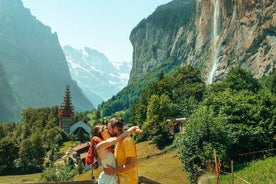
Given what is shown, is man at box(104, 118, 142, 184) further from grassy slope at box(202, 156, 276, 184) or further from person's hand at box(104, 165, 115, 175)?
grassy slope at box(202, 156, 276, 184)

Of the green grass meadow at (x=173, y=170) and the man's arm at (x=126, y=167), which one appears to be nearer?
the man's arm at (x=126, y=167)

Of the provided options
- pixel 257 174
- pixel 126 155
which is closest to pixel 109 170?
pixel 126 155

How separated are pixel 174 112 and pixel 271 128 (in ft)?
114

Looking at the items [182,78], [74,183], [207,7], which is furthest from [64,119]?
[74,183]

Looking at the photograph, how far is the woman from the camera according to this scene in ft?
30.0

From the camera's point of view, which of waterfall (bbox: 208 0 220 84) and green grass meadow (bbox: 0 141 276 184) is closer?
green grass meadow (bbox: 0 141 276 184)

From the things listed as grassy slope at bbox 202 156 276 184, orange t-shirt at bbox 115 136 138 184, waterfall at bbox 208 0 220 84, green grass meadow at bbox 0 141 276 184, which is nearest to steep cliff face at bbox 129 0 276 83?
waterfall at bbox 208 0 220 84

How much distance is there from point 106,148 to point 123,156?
42 centimetres

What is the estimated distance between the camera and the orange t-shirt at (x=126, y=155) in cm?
923

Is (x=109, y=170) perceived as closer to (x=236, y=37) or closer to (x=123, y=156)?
(x=123, y=156)

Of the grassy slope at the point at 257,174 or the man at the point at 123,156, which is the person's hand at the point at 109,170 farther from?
the grassy slope at the point at 257,174

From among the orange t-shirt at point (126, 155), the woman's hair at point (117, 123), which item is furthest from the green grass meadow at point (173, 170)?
the woman's hair at point (117, 123)

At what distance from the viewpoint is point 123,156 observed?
937 cm

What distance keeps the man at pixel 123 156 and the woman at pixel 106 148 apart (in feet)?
0.36
